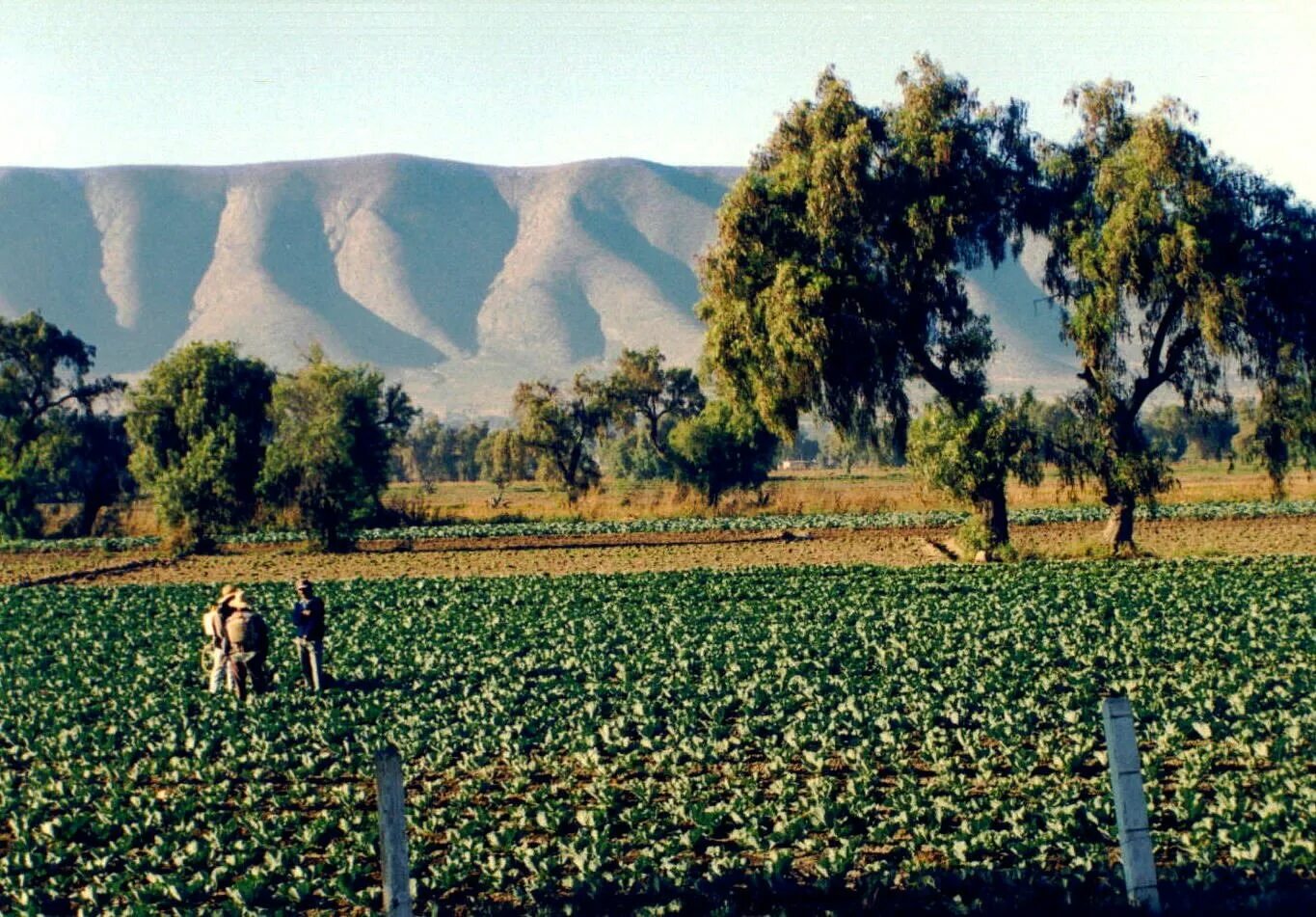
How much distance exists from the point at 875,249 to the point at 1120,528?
10.9 meters

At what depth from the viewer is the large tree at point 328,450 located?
50750 millimetres

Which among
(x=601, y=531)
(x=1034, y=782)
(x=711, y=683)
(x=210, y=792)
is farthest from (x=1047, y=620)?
(x=601, y=531)

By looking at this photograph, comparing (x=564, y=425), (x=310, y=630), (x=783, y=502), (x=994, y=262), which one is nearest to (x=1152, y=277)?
(x=994, y=262)

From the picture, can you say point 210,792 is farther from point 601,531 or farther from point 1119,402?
point 601,531

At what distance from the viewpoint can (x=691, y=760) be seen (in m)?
14.5

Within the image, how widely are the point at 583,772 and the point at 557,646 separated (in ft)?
29.9

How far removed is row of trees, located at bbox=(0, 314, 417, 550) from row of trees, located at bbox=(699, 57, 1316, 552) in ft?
68.1

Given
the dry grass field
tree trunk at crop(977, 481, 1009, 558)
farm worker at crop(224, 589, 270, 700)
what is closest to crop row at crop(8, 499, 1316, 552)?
the dry grass field

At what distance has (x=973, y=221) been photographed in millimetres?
37344

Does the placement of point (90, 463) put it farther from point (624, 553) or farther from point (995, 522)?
point (995, 522)

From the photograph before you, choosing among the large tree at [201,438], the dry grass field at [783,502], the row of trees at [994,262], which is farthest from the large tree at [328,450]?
the row of trees at [994,262]

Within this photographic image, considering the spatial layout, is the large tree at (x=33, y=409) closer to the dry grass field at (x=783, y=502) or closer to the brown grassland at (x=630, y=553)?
the brown grassland at (x=630, y=553)

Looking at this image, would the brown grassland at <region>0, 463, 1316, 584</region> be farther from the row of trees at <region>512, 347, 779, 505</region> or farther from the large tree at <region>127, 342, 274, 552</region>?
the row of trees at <region>512, 347, 779, 505</region>

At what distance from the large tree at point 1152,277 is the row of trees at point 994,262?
2.3 inches
